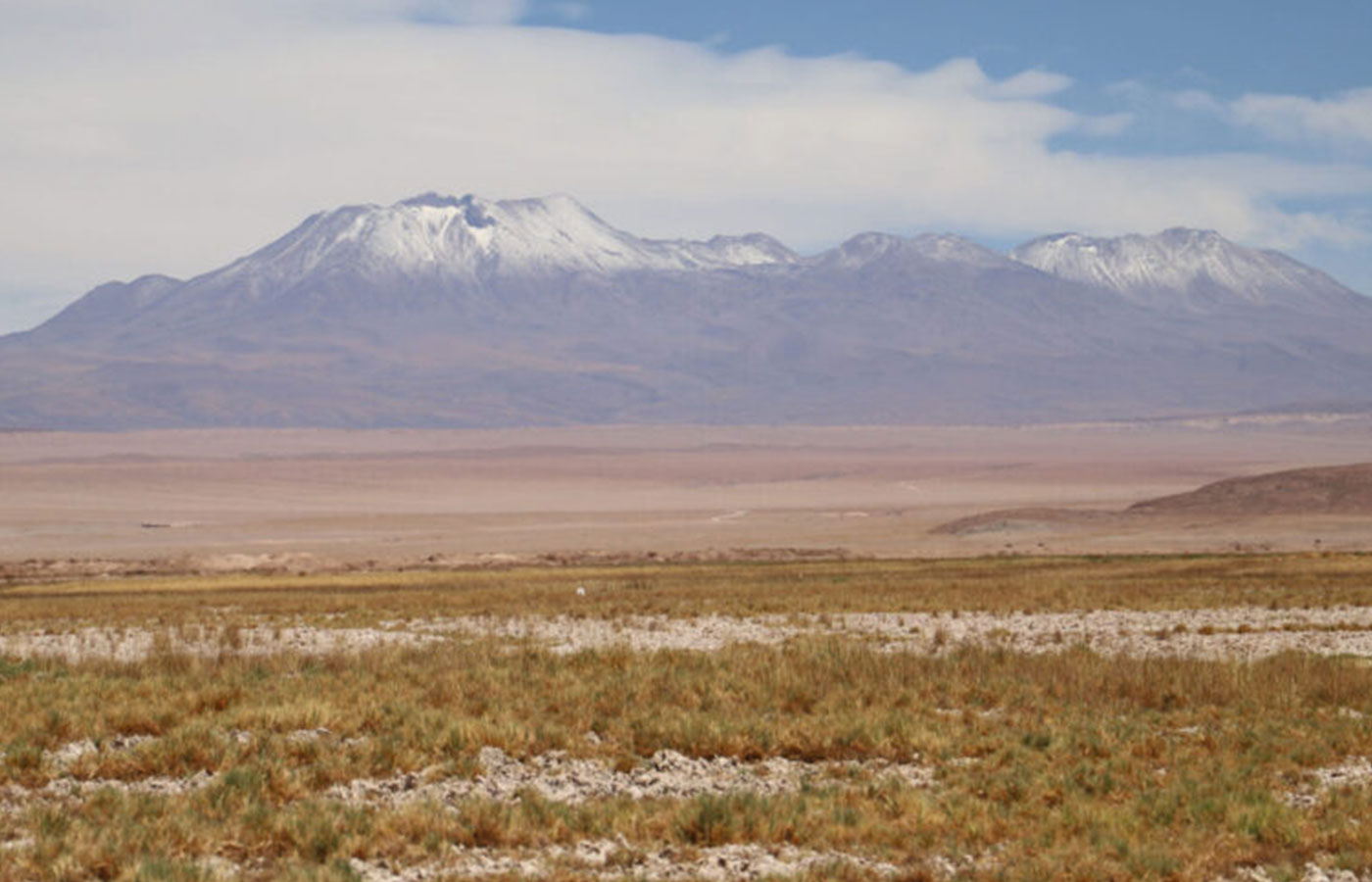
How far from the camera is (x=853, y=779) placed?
13.0 meters

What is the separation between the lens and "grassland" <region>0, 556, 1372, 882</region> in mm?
10617

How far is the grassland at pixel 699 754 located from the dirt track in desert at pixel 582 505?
49.1 m

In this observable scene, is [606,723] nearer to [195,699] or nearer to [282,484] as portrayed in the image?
[195,699]

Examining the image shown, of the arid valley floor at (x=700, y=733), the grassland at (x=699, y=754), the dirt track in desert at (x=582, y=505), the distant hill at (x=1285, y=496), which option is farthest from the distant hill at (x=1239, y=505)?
the grassland at (x=699, y=754)

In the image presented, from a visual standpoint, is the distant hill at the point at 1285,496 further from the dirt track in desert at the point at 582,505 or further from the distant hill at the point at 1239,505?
the dirt track in desert at the point at 582,505

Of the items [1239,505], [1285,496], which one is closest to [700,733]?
[1239,505]

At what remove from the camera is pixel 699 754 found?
14.0 metres

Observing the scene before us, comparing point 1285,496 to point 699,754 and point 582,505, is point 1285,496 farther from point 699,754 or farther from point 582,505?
point 699,754

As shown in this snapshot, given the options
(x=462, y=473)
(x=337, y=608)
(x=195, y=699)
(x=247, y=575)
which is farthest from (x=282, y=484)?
(x=195, y=699)

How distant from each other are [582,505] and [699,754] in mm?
106070

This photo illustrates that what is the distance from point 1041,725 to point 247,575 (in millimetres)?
48367

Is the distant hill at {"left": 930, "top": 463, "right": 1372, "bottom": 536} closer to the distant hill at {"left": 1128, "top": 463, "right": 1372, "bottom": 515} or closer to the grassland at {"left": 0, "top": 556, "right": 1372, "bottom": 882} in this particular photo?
the distant hill at {"left": 1128, "top": 463, "right": 1372, "bottom": 515}

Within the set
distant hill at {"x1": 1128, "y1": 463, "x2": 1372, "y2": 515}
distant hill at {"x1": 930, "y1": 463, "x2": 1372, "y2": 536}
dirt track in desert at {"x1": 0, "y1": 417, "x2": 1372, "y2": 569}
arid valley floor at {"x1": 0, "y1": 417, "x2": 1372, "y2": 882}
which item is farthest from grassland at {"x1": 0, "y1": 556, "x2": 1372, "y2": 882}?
distant hill at {"x1": 1128, "y1": 463, "x2": 1372, "y2": 515}

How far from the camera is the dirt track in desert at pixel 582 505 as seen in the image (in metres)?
76.6
